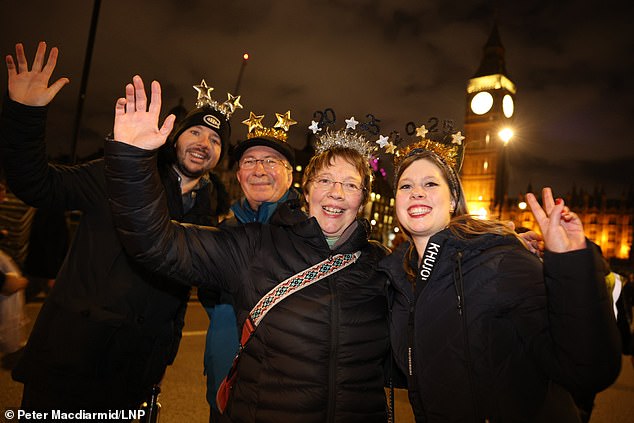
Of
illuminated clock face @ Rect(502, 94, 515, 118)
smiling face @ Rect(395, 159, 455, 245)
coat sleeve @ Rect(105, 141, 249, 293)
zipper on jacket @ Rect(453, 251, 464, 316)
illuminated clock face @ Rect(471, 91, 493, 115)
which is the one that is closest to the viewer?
coat sleeve @ Rect(105, 141, 249, 293)

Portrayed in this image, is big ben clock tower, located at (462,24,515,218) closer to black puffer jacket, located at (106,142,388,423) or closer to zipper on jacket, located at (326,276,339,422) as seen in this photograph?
black puffer jacket, located at (106,142,388,423)

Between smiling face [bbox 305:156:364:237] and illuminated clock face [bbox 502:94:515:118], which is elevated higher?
illuminated clock face [bbox 502:94:515:118]

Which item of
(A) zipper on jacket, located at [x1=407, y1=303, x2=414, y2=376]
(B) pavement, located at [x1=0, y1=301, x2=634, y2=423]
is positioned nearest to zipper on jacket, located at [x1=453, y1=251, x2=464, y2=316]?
(A) zipper on jacket, located at [x1=407, y1=303, x2=414, y2=376]

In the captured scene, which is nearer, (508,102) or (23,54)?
(23,54)

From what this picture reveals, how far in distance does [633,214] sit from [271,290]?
91983 millimetres

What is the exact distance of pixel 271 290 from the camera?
2.13m

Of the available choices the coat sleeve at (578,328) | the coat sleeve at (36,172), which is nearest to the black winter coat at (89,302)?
the coat sleeve at (36,172)

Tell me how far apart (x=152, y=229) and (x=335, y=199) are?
1.15 metres

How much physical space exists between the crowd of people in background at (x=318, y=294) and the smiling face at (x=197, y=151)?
20cm

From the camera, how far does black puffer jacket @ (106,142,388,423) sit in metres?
2.01

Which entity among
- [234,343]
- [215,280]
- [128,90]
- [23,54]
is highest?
[23,54]

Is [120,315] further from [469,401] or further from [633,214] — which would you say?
[633,214]

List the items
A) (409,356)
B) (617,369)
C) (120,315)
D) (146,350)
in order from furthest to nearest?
(146,350), (120,315), (409,356), (617,369)

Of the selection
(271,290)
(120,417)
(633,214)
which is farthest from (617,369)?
(633,214)
